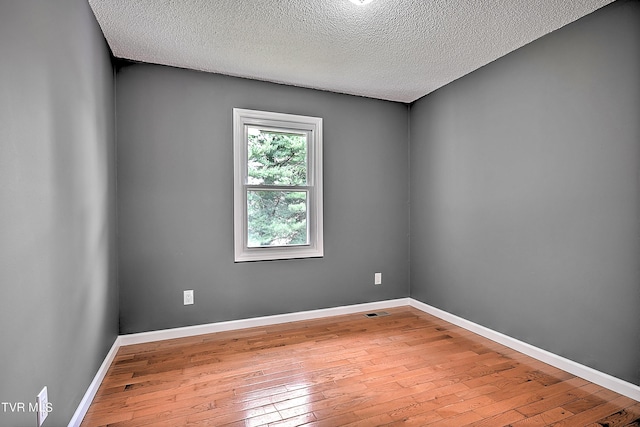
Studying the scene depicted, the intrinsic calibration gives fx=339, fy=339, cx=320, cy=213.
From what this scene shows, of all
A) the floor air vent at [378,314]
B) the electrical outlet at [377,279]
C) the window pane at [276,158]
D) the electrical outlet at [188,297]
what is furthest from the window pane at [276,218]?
the floor air vent at [378,314]

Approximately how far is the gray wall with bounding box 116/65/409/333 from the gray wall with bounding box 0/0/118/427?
53cm

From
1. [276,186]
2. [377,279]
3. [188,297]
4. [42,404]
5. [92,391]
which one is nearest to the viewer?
[42,404]

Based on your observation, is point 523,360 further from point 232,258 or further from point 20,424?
point 20,424

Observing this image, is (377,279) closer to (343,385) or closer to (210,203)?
(343,385)

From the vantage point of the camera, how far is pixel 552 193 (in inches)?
98.3

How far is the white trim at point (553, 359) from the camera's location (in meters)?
2.08

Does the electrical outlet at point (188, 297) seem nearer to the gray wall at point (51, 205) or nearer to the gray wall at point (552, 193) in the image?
the gray wall at point (51, 205)

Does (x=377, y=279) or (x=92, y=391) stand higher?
(x=377, y=279)

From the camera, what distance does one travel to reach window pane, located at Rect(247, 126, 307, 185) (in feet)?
11.2

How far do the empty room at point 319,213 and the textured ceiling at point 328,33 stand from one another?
0.02m

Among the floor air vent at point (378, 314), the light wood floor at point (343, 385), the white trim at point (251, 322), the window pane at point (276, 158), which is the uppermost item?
the window pane at point (276, 158)

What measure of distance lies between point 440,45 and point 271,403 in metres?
2.82

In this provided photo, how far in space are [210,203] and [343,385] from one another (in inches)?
77.3

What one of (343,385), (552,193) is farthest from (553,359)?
(343,385)
